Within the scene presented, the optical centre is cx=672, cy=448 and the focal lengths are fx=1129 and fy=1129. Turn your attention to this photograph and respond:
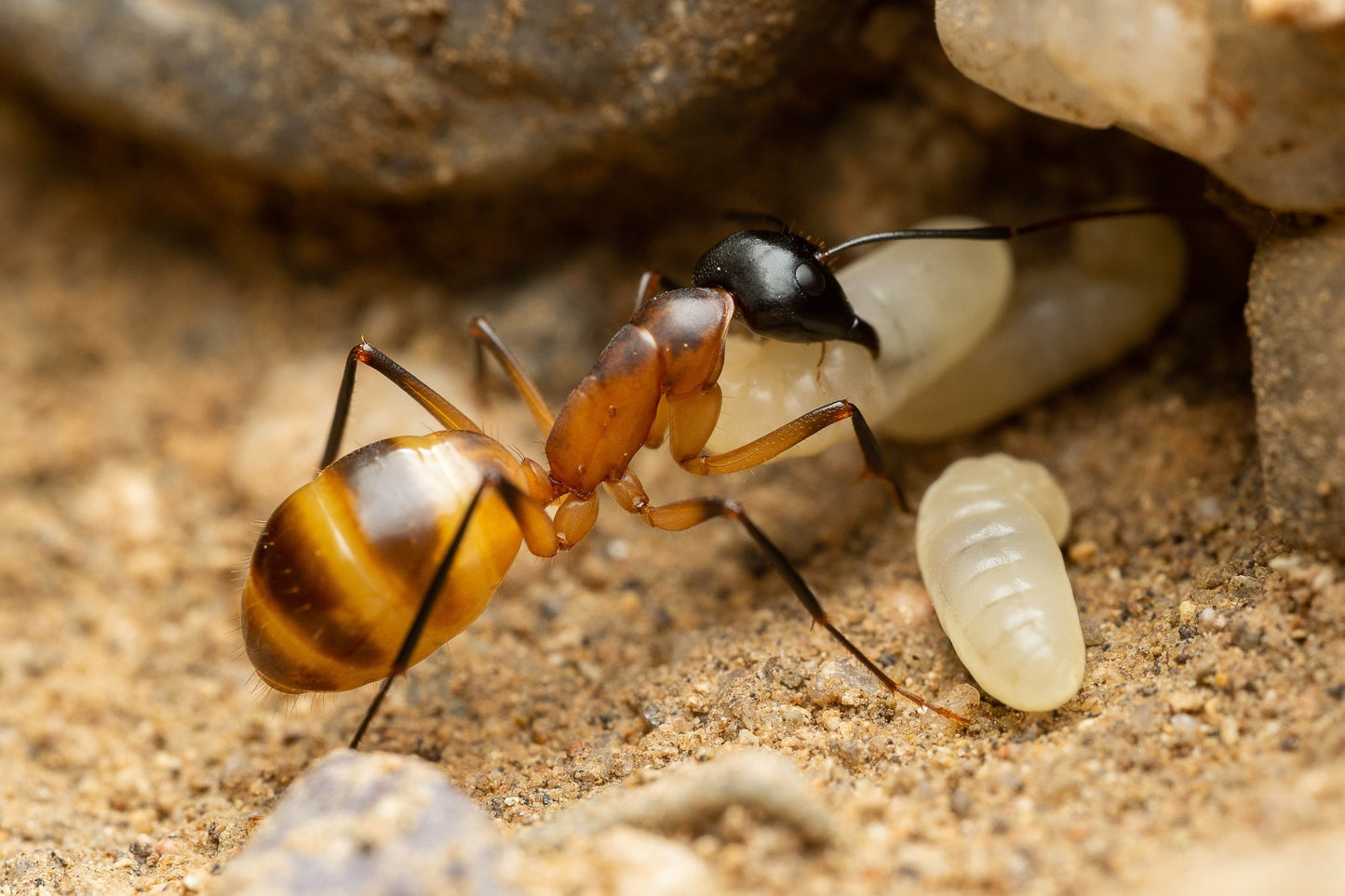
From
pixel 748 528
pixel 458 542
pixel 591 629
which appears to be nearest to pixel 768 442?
pixel 748 528

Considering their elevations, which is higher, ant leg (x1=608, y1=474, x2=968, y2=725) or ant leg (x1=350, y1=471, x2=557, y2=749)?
ant leg (x1=350, y1=471, x2=557, y2=749)

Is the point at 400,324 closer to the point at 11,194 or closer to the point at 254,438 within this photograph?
the point at 254,438

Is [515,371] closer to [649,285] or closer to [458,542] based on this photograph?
[649,285]

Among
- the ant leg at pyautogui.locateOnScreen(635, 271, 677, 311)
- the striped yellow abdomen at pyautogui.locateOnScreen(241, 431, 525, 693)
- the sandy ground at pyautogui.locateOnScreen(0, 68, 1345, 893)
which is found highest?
the ant leg at pyautogui.locateOnScreen(635, 271, 677, 311)

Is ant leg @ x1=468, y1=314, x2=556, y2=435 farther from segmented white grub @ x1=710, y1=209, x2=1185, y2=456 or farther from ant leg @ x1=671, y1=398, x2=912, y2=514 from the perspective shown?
segmented white grub @ x1=710, y1=209, x2=1185, y2=456

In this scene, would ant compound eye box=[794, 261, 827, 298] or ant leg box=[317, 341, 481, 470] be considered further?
ant leg box=[317, 341, 481, 470]

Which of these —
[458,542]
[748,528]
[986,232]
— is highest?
[986,232]

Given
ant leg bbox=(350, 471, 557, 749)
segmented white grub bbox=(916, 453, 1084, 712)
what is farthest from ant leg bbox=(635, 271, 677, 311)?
segmented white grub bbox=(916, 453, 1084, 712)
